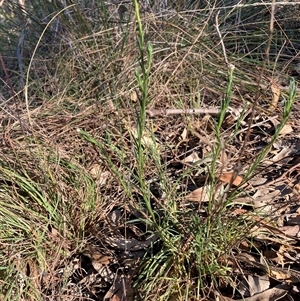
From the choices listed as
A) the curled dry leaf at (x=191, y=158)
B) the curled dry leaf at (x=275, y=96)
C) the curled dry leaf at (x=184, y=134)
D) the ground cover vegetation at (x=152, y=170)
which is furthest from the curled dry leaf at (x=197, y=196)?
the curled dry leaf at (x=275, y=96)

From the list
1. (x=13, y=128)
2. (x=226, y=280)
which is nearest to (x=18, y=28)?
(x=13, y=128)

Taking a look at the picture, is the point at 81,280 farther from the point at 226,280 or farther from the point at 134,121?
the point at 134,121

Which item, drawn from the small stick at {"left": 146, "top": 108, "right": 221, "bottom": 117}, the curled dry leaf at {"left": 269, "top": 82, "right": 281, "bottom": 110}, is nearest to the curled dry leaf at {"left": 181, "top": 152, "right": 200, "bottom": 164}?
the small stick at {"left": 146, "top": 108, "right": 221, "bottom": 117}

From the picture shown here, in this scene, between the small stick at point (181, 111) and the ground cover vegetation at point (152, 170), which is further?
the small stick at point (181, 111)

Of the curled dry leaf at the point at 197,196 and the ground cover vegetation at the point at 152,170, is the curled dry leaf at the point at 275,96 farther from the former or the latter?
the curled dry leaf at the point at 197,196

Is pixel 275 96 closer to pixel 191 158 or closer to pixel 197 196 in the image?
pixel 191 158

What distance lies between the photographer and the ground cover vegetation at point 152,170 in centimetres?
163

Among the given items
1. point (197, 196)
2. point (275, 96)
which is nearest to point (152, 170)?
point (197, 196)

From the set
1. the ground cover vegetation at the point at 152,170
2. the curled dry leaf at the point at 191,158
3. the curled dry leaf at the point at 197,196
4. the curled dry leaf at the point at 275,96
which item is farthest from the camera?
the curled dry leaf at the point at 275,96

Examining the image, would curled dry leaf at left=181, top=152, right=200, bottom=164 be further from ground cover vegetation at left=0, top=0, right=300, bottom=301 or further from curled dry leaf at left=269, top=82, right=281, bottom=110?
curled dry leaf at left=269, top=82, right=281, bottom=110

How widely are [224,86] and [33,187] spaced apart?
3.17ft

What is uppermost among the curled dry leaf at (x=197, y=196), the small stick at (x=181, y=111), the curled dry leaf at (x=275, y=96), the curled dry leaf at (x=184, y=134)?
the small stick at (x=181, y=111)

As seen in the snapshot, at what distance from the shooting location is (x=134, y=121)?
2.12 m

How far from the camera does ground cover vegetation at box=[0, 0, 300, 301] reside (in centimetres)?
163
